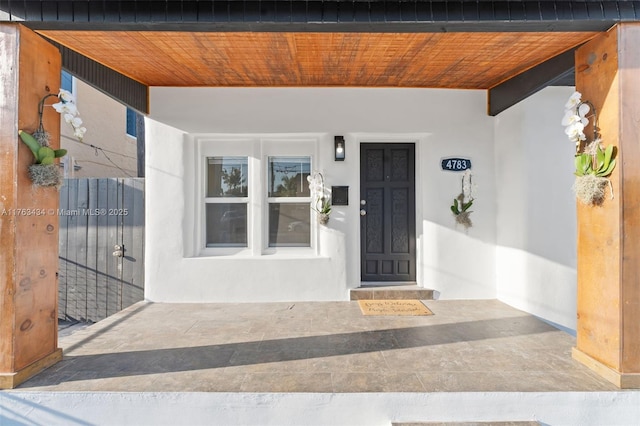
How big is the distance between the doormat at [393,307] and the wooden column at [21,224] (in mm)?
2897

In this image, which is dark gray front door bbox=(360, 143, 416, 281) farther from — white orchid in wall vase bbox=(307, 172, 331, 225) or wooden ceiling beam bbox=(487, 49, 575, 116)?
wooden ceiling beam bbox=(487, 49, 575, 116)

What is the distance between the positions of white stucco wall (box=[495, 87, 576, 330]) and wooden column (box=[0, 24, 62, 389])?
4599 mm

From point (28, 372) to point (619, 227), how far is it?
4221mm

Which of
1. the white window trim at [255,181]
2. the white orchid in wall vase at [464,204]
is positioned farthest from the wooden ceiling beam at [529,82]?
the white window trim at [255,181]

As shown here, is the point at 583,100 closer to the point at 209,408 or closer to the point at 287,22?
the point at 287,22

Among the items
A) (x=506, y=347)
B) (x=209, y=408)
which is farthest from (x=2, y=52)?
(x=506, y=347)

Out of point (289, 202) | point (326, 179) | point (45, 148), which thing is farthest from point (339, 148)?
point (45, 148)

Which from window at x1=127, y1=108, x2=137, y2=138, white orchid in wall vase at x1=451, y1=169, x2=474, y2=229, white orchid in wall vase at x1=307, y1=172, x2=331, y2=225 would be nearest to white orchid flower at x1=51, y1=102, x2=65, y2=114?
white orchid in wall vase at x1=307, y1=172, x2=331, y2=225

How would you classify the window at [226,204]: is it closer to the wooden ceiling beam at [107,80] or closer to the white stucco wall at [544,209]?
the wooden ceiling beam at [107,80]

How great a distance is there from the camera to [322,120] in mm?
4254

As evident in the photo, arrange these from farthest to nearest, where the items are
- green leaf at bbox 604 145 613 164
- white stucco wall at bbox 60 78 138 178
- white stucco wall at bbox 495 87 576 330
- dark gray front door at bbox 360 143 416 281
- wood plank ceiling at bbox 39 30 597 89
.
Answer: white stucco wall at bbox 60 78 138 178 → dark gray front door at bbox 360 143 416 281 → white stucco wall at bbox 495 87 576 330 → wood plank ceiling at bbox 39 30 597 89 → green leaf at bbox 604 145 613 164

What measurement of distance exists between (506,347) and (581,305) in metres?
0.67

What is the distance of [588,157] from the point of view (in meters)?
2.50

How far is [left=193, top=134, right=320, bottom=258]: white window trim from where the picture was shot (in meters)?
4.37
